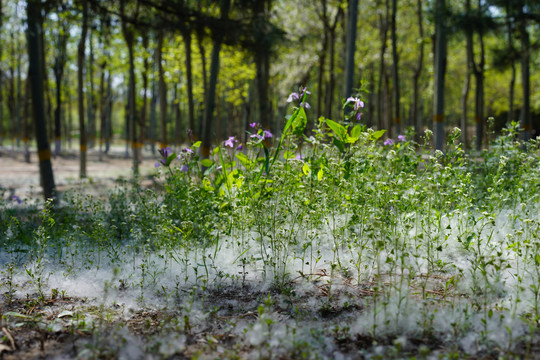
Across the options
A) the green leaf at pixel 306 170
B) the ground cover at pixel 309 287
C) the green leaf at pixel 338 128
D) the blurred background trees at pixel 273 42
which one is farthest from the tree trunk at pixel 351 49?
the green leaf at pixel 306 170

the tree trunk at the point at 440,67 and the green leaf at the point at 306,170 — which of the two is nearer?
the green leaf at the point at 306,170

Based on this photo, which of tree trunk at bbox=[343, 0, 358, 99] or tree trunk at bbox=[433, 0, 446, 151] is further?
tree trunk at bbox=[433, 0, 446, 151]

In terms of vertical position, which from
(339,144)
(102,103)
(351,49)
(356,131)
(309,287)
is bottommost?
(309,287)

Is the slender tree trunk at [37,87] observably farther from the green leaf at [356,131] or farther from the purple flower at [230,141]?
the green leaf at [356,131]

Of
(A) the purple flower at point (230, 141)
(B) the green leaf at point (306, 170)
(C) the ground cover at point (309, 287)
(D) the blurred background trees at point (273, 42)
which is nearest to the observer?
(C) the ground cover at point (309, 287)

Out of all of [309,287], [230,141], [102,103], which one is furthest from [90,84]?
[309,287]

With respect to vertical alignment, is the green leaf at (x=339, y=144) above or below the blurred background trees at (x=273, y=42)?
below

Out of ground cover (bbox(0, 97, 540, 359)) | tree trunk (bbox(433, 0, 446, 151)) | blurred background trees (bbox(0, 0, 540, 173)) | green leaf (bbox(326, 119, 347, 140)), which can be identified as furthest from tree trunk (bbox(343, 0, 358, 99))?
green leaf (bbox(326, 119, 347, 140))

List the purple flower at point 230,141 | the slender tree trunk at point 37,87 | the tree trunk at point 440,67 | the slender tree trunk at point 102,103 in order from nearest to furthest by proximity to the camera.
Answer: the purple flower at point 230,141
the slender tree trunk at point 37,87
the tree trunk at point 440,67
the slender tree trunk at point 102,103

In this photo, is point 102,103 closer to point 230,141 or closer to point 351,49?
point 351,49

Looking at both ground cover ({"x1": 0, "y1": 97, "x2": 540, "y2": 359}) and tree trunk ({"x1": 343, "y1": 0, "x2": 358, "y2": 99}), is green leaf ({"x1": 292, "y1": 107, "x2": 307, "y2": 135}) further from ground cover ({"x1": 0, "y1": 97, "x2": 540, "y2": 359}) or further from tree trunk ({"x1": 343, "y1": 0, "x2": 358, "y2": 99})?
tree trunk ({"x1": 343, "y1": 0, "x2": 358, "y2": 99})

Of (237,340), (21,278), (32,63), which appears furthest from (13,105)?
(237,340)

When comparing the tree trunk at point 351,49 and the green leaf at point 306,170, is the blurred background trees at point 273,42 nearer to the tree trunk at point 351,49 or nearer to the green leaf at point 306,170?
the tree trunk at point 351,49

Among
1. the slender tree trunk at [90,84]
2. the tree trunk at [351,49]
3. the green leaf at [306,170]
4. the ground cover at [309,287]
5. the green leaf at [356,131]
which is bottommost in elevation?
the ground cover at [309,287]
